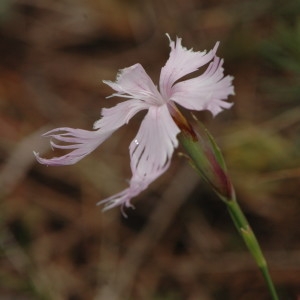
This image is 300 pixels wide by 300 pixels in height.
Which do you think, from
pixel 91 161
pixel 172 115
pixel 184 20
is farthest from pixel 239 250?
pixel 172 115

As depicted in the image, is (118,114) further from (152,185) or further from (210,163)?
(152,185)

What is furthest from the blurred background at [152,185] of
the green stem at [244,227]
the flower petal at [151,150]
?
the flower petal at [151,150]

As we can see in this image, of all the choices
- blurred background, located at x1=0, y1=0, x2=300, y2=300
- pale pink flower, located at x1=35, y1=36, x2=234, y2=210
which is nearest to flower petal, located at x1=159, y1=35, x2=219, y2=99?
pale pink flower, located at x1=35, y1=36, x2=234, y2=210

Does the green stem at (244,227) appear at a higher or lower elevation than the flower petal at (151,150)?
higher

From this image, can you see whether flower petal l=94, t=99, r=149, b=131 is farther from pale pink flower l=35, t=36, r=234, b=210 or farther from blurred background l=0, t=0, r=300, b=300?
blurred background l=0, t=0, r=300, b=300

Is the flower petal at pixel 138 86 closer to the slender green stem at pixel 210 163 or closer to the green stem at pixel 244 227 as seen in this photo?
the slender green stem at pixel 210 163

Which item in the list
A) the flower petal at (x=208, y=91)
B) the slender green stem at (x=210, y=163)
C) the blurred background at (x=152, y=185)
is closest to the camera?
the flower petal at (x=208, y=91)

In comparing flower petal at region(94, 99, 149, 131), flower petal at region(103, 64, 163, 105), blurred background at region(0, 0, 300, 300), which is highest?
blurred background at region(0, 0, 300, 300)

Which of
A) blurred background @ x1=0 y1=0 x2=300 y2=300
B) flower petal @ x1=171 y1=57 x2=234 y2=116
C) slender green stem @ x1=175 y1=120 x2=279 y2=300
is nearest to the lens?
flower petal @ x1=171 y1=57 x2=234 y2=116

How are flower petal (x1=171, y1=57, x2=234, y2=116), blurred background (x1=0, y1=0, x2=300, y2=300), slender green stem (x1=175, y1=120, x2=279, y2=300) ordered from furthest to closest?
blurred background (x1=0, y1=0, x2=300, y2=300) < slender green stem (x1=175, y1=120, x2=279, y2=300) < flower petal (x1=171, y1=57, x2=234, y2=116)
